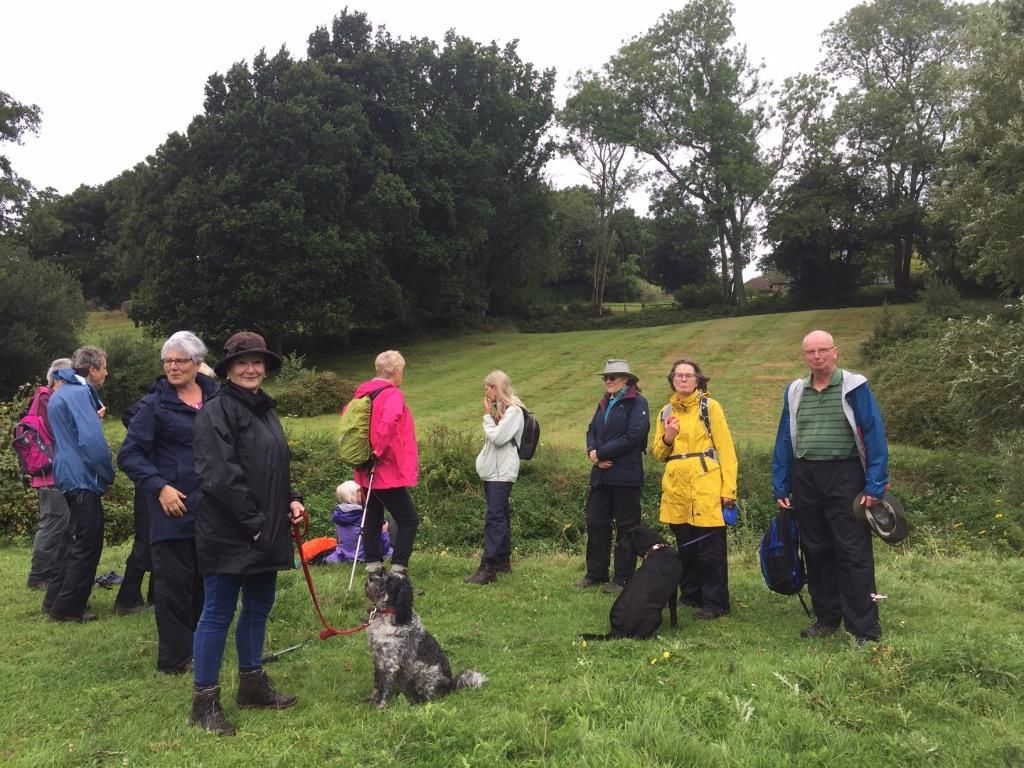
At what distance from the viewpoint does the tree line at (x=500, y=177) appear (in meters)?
25.5

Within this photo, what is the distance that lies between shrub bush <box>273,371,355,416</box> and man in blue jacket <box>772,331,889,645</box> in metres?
16.5

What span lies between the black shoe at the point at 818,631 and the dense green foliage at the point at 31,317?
20.9 meters

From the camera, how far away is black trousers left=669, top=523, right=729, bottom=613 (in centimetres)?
560

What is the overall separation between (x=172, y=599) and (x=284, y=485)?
57.4 inches

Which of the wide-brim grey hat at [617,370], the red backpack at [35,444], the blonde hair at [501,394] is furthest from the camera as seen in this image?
the blonde hair at [501,394]

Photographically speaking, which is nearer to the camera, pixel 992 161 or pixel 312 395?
pixel 992 161

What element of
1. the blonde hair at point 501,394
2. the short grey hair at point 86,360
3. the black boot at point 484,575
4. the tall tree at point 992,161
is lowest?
the black boot at point 484,575

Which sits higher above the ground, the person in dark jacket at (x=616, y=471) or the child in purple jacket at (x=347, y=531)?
the person in dark jacket at (x=616, y=471)

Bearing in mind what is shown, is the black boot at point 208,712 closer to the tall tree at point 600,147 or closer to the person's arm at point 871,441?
the person's arm at point 871,441

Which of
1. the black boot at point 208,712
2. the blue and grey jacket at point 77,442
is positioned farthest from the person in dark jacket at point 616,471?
the blue and grey jacket at point 77,442

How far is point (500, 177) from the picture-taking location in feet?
116

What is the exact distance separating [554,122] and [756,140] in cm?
1185

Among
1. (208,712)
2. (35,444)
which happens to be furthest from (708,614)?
(35,444)

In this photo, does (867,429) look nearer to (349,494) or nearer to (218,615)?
(218,615)
